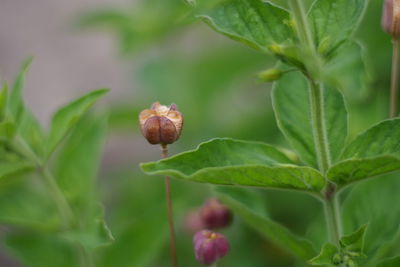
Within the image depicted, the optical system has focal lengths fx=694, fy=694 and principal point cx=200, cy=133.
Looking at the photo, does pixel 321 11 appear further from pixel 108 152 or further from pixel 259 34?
pixel 108 152

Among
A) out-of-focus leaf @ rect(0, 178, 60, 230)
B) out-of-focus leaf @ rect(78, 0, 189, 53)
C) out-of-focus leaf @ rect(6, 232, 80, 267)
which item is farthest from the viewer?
out-of-focus leaf @ rect(78, 0, 189, 53)

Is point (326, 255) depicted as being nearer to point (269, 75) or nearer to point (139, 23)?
point (269, 75)

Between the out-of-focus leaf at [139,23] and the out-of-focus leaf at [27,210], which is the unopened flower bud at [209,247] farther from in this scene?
the out-of-focus leaf at [139,23]

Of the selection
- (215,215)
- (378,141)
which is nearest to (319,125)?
(378,141)

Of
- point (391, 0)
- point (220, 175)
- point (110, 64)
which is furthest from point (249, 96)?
point (220, 175)

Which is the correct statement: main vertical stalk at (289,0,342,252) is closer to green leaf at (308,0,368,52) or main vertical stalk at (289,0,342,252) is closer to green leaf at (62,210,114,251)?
green leaf at (308,0,368,52)

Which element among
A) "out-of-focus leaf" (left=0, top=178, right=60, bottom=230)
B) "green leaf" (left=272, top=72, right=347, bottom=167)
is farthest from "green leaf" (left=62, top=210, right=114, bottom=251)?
"green leaf" (left=272, top=72, right=347, bottom=167)
